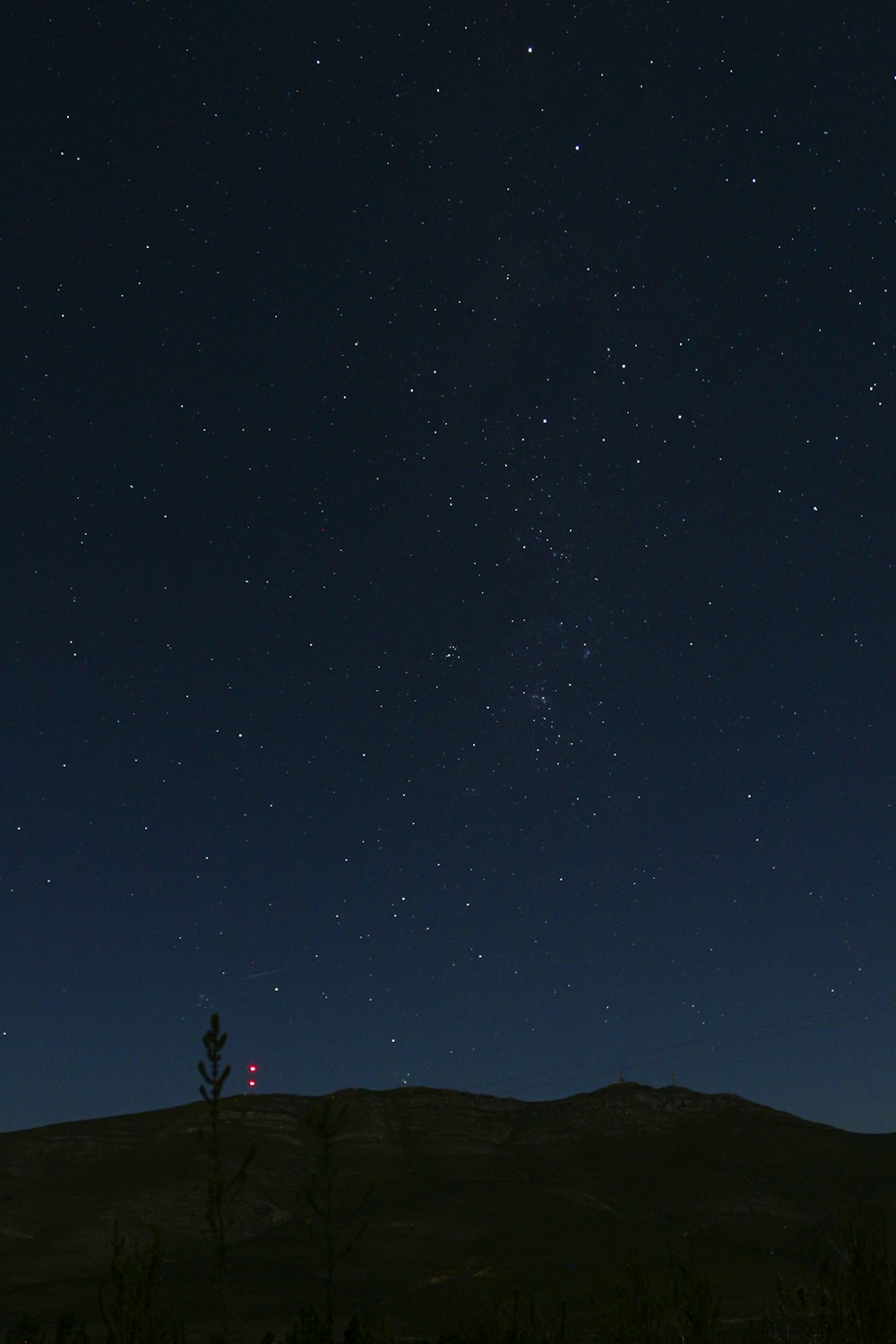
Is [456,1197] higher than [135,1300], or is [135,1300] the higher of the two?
[456,1197]

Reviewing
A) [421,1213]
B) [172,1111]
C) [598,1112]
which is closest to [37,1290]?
[421,1213]

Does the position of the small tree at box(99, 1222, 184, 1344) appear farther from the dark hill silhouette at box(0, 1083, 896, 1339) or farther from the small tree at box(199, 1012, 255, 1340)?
the dark hill silhouette at box(0, 1083, 896, 1339)

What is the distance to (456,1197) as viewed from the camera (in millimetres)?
108750

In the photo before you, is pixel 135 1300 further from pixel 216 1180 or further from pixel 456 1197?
pixel 456 1197

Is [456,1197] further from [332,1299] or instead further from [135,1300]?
[135,1300]

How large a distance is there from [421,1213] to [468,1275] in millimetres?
24233

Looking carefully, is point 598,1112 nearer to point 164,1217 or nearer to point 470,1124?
point 470,1124

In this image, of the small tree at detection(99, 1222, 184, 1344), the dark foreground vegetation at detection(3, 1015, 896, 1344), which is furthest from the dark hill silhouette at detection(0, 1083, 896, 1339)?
the small tree at detection(99, 1222, 184, 1344)

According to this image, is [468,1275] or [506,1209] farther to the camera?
[506,1209]

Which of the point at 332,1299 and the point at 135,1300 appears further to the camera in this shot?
the point at 332,1299

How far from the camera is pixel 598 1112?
15512 centimetres

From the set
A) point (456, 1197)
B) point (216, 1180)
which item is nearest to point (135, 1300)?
point (216, 1180)

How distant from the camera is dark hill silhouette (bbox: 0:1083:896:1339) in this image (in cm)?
7125

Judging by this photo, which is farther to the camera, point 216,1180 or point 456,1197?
point 456,1197
